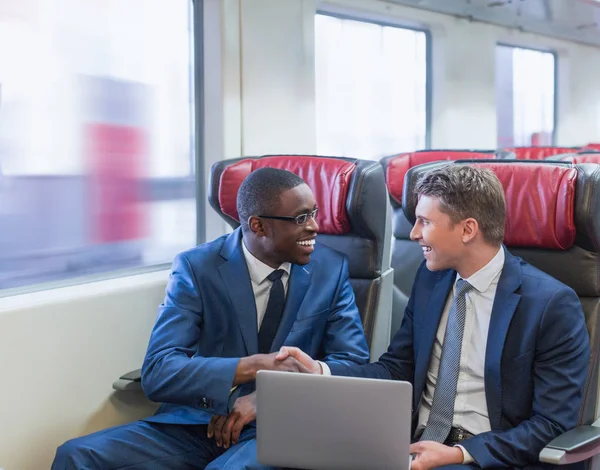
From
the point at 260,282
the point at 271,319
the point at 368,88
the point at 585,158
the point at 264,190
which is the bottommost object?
the point at 271,319

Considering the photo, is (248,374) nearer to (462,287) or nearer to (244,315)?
(244,315)

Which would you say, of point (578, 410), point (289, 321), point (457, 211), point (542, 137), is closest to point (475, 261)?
point (457, 211)

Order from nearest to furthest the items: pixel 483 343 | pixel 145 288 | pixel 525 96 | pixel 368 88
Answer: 1. pixel 483 343
2. pixel 145 288
3. pixel 368 88
4. pixel 525 96

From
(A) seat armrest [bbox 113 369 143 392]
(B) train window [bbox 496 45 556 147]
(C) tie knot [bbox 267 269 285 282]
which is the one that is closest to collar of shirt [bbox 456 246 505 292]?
(C) tie knot [bbox 267 269 285 282]

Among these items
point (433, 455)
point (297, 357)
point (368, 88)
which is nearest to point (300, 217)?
point (297, 357)

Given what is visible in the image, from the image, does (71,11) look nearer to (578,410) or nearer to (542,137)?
(578,410)

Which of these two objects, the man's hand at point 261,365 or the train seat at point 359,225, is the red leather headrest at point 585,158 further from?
the man's hand at point 261,365

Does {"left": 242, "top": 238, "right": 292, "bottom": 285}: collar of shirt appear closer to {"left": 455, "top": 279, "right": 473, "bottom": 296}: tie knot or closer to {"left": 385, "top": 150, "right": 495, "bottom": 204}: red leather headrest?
{"left": 455, "top": 279, "right": 473, "bottom": 296}: tie knot

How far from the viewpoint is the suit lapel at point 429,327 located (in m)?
1.94

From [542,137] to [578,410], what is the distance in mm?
6253

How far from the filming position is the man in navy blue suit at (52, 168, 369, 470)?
81.4 inches

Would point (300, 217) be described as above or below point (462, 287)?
above

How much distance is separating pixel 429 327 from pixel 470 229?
0.29 m

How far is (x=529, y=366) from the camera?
1794mm
